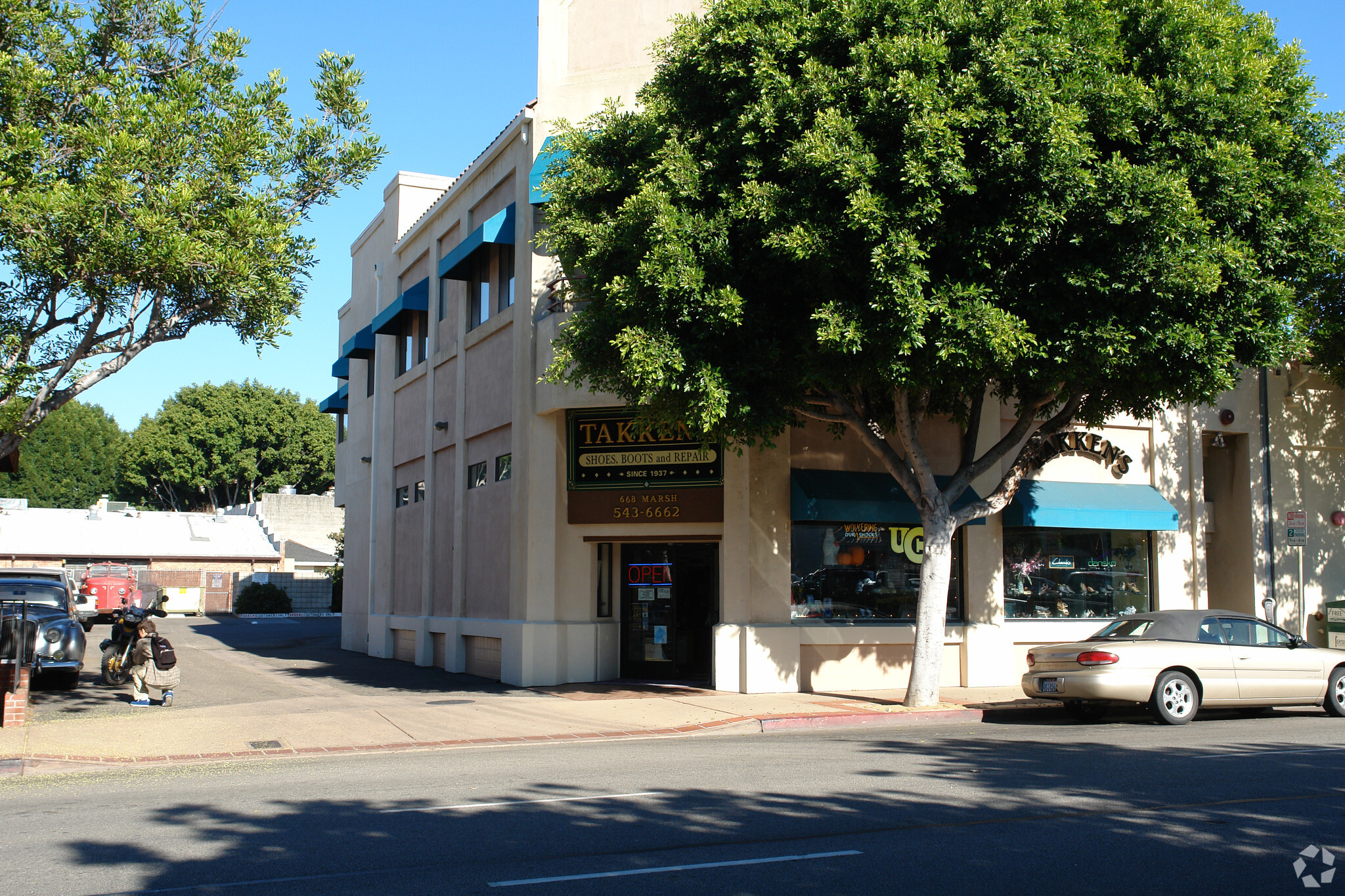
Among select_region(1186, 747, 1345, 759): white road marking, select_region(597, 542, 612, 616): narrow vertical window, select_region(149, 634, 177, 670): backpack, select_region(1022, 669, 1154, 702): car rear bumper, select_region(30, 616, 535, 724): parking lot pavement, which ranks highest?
select_region(597, 542, 612, 616): narrow vertical window

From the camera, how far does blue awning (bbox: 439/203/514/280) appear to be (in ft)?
62.1

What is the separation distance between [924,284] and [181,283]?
9071 millimetres

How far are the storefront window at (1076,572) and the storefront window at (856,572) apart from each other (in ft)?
5.33

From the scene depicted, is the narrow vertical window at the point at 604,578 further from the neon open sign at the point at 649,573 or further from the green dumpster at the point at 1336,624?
the green dumpster at the point at 1336,624

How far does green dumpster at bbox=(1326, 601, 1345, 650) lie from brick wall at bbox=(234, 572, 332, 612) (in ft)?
142

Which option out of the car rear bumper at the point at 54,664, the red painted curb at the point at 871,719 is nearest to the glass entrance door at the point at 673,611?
the red painted curb at the point at 871,719

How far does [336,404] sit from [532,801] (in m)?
27.4

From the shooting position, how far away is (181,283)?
1273 cm

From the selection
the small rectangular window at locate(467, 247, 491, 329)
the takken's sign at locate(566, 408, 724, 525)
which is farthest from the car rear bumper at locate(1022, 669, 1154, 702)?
the small rectangular window at locate(467, 247, 491, 329)

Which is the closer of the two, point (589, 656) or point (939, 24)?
point (939, 24)

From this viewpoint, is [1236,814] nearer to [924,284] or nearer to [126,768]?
[924,284]

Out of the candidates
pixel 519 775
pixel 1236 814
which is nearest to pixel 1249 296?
pixel 1236 814

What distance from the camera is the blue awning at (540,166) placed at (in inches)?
685

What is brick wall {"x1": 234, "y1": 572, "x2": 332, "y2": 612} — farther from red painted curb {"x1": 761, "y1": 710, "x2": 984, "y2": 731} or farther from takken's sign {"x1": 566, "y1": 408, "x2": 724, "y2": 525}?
red painted curb {"x1": 761, "y1": 710, "x2": 984, "y2": 731}
